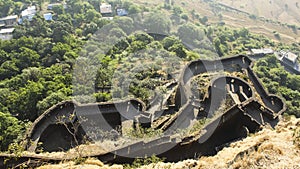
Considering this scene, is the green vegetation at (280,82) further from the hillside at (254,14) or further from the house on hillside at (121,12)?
the house on hillside at (121,12)

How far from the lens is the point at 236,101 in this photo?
856 inches

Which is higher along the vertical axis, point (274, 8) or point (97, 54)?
point (274, 8)

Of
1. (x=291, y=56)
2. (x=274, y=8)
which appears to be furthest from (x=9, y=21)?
(x=274, y=8)

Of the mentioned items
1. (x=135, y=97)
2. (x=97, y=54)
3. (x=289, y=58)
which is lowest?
(x=289, y=58)

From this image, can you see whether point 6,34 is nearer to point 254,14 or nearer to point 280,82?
point 280,82

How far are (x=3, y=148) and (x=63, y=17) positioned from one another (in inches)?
1532

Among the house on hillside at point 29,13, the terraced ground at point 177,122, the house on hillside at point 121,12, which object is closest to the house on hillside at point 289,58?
the house on hillside at point 121,12

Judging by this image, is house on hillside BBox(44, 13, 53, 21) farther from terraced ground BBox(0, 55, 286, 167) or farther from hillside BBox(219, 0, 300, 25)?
hillside BBox(219, 0, 300, 25)

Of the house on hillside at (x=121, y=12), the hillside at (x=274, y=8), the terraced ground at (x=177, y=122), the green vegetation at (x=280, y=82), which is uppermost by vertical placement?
the hillside at (x=274, y=8)

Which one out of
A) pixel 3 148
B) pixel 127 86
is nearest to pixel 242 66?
pixel 127 86

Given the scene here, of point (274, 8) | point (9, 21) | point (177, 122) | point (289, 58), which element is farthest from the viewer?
point (274, 8)

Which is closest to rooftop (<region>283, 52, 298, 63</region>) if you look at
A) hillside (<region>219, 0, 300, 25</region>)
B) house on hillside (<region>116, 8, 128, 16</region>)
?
hillside (<region>219, 0, 300, 25</region>)

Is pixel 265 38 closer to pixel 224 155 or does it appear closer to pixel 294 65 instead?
pixel 294 65

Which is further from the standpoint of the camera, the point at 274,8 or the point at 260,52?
the point at 274,8
